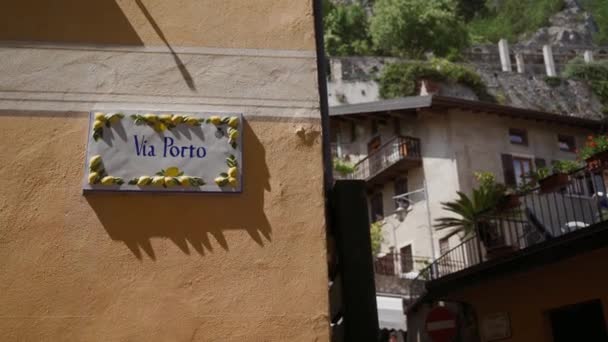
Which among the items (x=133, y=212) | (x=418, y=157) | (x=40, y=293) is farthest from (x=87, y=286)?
(x=418, y=157)

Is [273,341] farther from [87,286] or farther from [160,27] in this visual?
[160,27]

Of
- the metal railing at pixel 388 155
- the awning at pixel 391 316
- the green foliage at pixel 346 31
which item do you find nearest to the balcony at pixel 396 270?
the metal railing at pixel 388 155

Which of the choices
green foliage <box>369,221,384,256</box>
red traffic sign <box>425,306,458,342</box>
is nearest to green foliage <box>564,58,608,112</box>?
green foliage <box>369,221,384,256</box>

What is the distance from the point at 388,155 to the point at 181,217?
25.3m

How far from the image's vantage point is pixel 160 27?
15.9ft

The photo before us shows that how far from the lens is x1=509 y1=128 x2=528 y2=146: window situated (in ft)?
94.4

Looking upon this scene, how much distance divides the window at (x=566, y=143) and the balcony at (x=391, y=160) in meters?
6.52

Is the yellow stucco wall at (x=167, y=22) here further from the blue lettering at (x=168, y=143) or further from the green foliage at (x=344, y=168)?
the green foliage at (x=344, y=168)

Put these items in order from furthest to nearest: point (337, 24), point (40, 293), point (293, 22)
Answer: point (337, 24)
point (293, 22)
point (40, 293)

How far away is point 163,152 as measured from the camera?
444cm

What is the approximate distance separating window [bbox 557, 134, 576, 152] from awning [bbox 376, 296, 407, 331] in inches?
565

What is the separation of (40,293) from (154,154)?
109 cm

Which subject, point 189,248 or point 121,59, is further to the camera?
point 121,59

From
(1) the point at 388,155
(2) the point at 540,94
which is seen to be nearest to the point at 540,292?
(1) the point at 388,155
